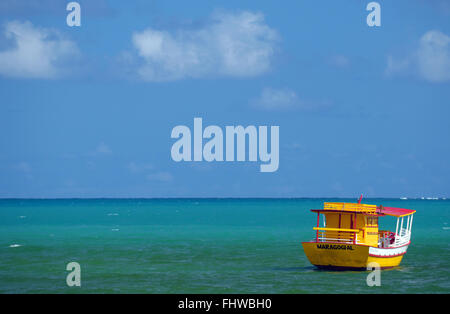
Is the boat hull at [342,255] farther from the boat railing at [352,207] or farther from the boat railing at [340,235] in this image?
the boat railing at [352,207]

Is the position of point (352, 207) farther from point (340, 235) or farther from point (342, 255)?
point (342, 255)

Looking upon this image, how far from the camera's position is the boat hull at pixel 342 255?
147 feet

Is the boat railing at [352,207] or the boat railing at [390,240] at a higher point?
the boat railing at [352,207]

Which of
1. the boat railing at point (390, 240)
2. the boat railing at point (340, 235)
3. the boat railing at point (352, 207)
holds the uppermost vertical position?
the boat railing at point (352, 207)

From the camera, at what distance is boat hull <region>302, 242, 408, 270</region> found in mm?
44719

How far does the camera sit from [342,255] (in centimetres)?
4509

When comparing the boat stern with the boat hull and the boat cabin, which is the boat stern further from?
the boat cabin

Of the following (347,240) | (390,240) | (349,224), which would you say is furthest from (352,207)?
(390,240)

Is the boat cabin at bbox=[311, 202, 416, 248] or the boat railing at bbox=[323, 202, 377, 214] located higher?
the boat railing at bbox=[323, 202, 377, 214]

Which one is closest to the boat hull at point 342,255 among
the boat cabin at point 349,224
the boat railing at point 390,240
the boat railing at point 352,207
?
the boat cabin at point 349,224

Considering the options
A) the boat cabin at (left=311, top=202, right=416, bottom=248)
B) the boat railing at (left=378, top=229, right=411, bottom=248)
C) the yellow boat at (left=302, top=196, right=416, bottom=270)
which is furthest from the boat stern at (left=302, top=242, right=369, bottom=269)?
the boat railing at (left=378, top=229, right=411, bottom=248)

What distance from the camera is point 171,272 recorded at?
1918 inches
